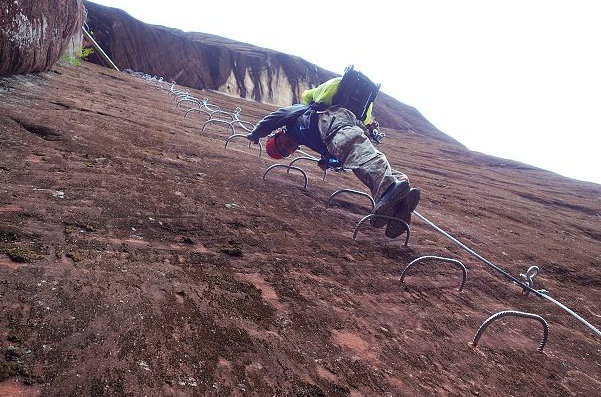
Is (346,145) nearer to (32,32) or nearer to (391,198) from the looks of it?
(391,198)

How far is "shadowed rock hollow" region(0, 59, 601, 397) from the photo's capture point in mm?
1412

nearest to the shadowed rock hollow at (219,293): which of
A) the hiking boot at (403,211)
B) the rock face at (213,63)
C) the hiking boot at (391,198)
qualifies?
the hiking boot at (403,211)

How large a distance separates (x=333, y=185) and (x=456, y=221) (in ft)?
7.42

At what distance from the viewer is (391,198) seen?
3.25m

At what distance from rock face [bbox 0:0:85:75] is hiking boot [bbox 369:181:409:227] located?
4544 mm

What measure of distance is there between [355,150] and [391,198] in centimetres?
66

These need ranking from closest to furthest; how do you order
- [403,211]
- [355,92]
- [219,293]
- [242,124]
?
[219,293] < [403,211] < [355,92] < [242,124]

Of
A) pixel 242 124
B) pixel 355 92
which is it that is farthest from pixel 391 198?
pixel 242 124

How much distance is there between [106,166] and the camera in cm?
330

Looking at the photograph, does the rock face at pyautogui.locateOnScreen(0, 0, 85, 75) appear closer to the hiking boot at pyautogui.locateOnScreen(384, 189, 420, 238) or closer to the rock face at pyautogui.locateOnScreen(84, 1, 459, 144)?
the hiking boot at pyautogui.locateOnScreen(384, 189, 420, 238)

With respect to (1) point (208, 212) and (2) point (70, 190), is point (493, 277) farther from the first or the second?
(2) point (70, 190)

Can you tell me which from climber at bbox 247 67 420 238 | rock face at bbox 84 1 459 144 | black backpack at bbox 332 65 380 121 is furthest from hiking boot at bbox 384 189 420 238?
rock face at bbox 84 1 459 144

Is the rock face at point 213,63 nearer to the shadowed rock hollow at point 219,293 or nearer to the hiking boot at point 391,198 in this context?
the shadowed rock hollow at point 219,293

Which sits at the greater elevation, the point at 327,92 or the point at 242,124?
the point at 327,92
